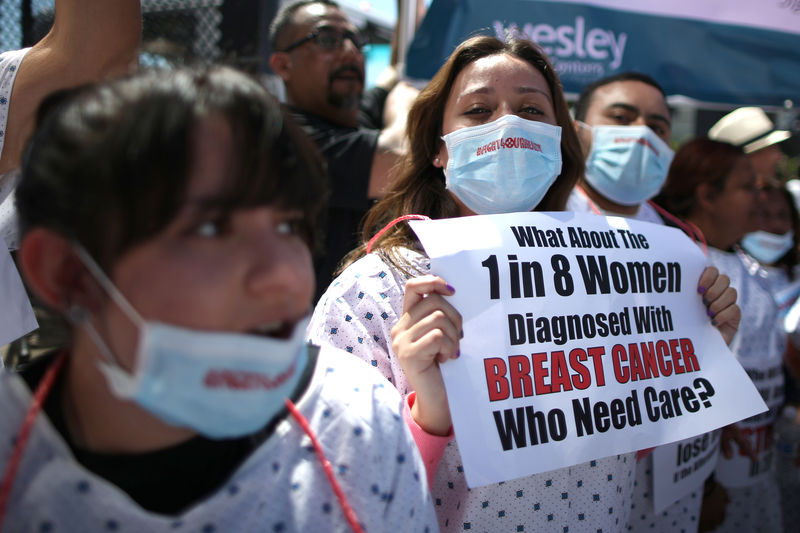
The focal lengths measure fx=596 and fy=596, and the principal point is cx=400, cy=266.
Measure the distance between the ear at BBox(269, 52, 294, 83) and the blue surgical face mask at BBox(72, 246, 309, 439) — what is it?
8.71 ft

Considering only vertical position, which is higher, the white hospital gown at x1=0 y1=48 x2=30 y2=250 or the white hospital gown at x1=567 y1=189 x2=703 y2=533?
the white hospital gown at x1=0 y1=48 x2=30 y2=250

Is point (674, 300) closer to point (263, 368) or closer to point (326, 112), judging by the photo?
point (263, 368)

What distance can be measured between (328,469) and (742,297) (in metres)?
2.55

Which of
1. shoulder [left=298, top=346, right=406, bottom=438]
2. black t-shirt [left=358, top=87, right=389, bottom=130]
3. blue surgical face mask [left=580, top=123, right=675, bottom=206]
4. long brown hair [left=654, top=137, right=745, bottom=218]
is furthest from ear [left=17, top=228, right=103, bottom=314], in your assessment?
black t-shirt [left=358, top=87, right=389, bottom=130]

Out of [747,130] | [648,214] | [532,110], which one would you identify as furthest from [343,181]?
[747,130]

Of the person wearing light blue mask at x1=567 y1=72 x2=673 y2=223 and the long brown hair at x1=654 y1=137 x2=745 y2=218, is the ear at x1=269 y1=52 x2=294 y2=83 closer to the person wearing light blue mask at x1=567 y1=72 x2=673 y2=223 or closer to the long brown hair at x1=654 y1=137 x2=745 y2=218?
the person wearing light blue mask at x1=567 y1=72 x2=673 y2=223

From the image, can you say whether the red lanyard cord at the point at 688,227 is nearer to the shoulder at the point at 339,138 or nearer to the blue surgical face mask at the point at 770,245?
the shoulder at the point at 339,138

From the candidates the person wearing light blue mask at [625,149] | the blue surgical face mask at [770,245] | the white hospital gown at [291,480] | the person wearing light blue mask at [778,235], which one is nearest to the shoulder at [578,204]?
the person wearing light blue mask at [625,149]

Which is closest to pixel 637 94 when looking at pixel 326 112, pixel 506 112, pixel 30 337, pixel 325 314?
pixel 506 112

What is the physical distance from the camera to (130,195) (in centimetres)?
86

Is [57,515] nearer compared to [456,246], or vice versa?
[57,515]

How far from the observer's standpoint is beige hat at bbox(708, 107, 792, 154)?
156 inches

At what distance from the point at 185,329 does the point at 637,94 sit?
2.41 metres

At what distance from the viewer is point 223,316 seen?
2.88 ft
